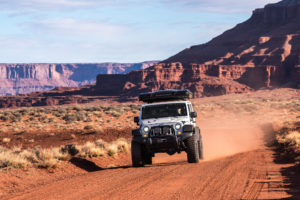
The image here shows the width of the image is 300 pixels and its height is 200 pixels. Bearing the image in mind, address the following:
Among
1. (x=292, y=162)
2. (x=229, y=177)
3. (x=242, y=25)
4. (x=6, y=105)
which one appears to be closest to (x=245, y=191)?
(x=229, y=177)

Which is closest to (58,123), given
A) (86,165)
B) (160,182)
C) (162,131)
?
(86,165)

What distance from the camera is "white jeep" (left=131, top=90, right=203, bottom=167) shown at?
13.9 m

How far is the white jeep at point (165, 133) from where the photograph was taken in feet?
45.5

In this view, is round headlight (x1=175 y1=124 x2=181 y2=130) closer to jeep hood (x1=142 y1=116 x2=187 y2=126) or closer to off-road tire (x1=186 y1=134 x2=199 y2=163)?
jeep hood (x1=142 y1=116 x2=187 y2=126)

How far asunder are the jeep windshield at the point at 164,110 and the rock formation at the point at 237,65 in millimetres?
109977

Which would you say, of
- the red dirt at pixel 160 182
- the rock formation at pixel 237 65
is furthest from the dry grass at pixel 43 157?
the rock formation at pixel 237 65

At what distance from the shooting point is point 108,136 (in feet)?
91.0

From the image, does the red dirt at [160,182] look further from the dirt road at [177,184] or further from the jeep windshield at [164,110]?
the jeep windshield at [164,110]

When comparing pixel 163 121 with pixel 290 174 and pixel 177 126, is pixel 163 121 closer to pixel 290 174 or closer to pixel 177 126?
pixel 177 126

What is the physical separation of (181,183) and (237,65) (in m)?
139

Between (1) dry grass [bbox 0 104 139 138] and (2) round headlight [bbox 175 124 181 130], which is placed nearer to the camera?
(2) round headlight [bbox 175 124 181 130]

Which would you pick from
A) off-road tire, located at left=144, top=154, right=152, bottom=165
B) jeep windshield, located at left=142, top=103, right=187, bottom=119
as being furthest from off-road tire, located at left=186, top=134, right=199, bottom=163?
off-road tire, located at left=144, top=154, right=152, bottom=165

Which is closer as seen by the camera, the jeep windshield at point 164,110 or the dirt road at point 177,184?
the dirt road at point 177,184

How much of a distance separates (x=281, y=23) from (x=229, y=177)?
579ft
